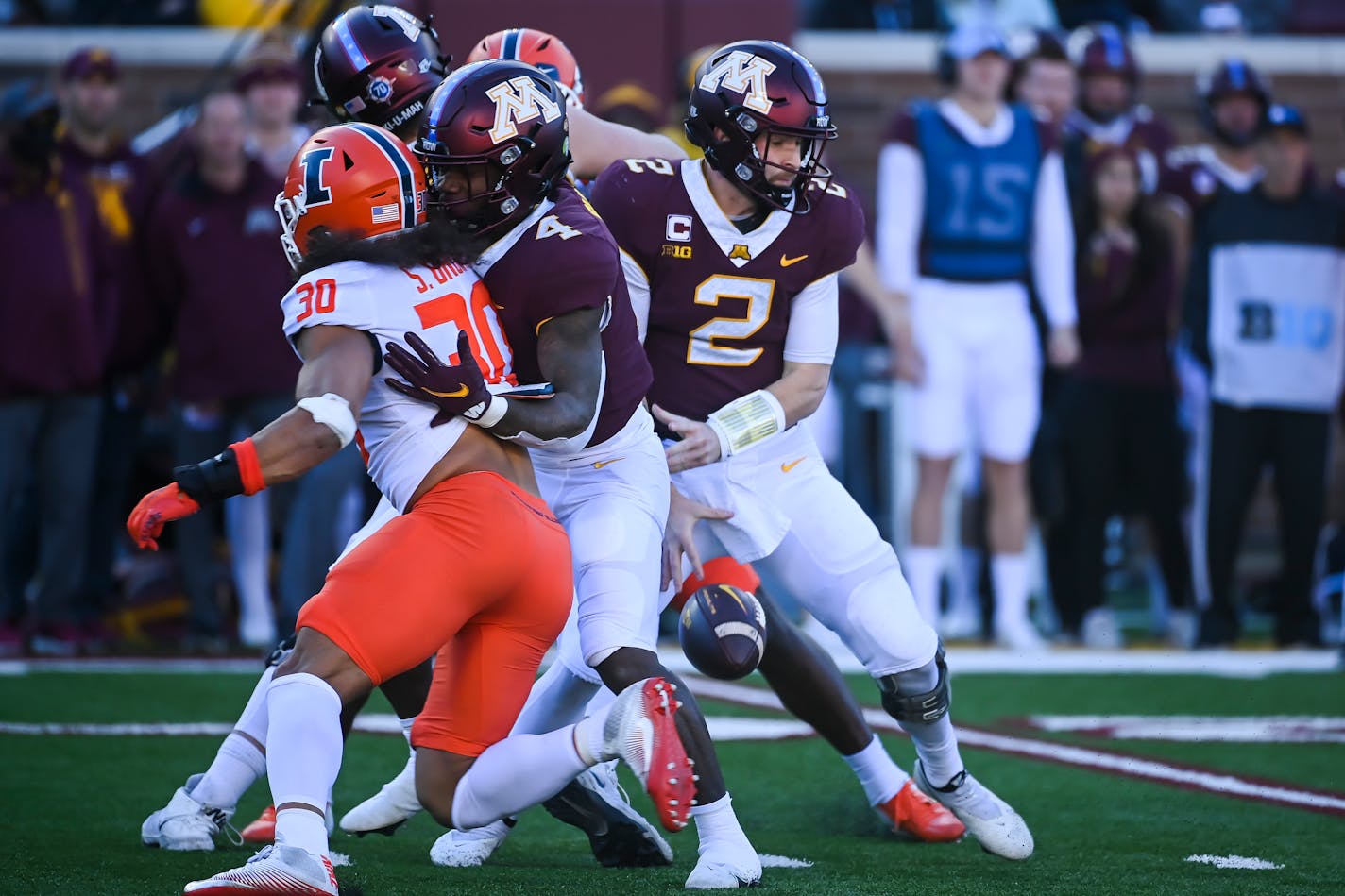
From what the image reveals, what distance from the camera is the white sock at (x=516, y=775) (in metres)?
3.67

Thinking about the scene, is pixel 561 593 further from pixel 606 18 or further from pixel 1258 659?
pixel 606 18

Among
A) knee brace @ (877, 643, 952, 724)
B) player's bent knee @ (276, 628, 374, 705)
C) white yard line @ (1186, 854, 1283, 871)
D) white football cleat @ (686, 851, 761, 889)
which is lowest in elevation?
white yard line @ (1186, 854, 1283, 871)

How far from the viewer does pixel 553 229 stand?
3967mm

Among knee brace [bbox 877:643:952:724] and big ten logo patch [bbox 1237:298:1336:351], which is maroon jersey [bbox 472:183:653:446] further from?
big ten logo patch [bbox 1237:298:1336:351]

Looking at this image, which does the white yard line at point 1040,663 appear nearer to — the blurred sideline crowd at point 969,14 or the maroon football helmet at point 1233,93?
the maroon football helmet at point 1233,93

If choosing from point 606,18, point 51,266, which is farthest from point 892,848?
point 606,18

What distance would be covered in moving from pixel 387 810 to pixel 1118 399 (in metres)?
4.73

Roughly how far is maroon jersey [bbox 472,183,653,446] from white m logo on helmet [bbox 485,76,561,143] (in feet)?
0.60

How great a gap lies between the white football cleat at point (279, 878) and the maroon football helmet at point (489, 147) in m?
1.31

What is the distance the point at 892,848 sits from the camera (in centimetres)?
438

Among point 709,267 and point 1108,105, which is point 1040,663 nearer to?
point 1108,105

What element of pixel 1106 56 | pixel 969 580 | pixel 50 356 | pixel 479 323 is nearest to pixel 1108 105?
pixel 1106 56

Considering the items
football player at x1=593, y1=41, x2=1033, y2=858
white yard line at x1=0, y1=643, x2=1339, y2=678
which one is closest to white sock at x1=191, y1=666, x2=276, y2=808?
football player at x1=593, y1=41, x2=1033, y2=858

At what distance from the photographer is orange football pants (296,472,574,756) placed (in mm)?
3559
